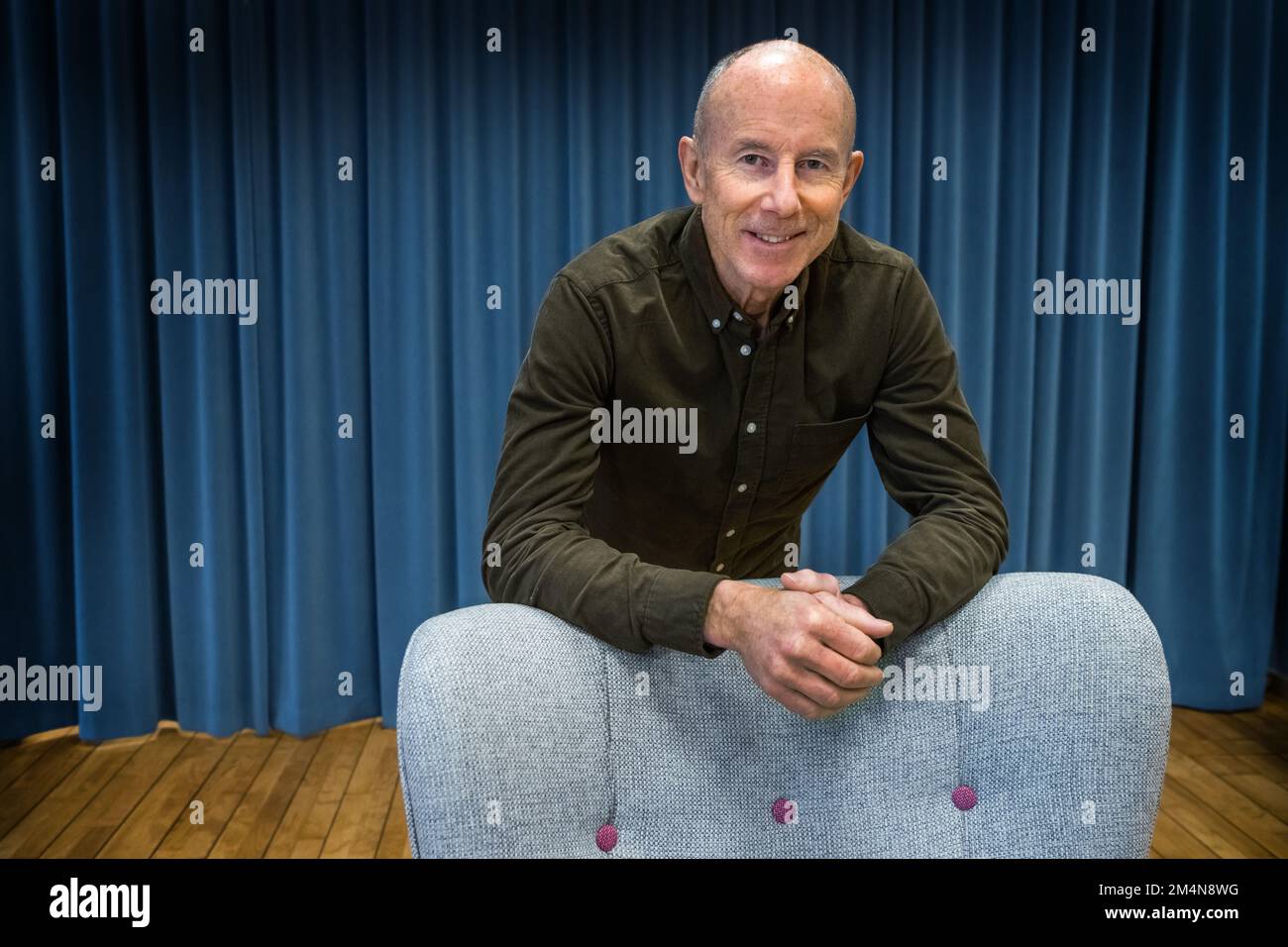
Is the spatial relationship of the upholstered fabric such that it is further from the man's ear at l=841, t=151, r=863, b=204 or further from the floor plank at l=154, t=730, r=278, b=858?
the floor plank at l=154, t=730, r=278, b=858

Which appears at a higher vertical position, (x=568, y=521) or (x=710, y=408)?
(x=710, y=408)

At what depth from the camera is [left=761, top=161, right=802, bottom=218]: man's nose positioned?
1.29 meters

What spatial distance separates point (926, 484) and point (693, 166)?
51cm

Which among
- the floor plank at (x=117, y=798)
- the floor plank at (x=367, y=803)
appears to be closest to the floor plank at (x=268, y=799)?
the floor plank at (x=367, y=803)

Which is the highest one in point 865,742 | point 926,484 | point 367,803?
point 926,484

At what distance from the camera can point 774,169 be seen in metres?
1.31

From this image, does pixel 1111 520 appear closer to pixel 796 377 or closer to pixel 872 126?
pixel 872 126

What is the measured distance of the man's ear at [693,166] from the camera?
1443mm

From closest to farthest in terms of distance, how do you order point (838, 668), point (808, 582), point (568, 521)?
point (838, 668) → point (808, 582) → point (568, 521)

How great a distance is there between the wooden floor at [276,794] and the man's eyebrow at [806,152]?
169cm

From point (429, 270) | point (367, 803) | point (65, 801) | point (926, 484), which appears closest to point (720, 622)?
point (926, 484)

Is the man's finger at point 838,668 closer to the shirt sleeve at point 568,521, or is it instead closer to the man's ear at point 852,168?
the shirt sleeve at point 568,521

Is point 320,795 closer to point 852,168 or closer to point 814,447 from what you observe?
point 814,447

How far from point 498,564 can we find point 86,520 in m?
2.11
